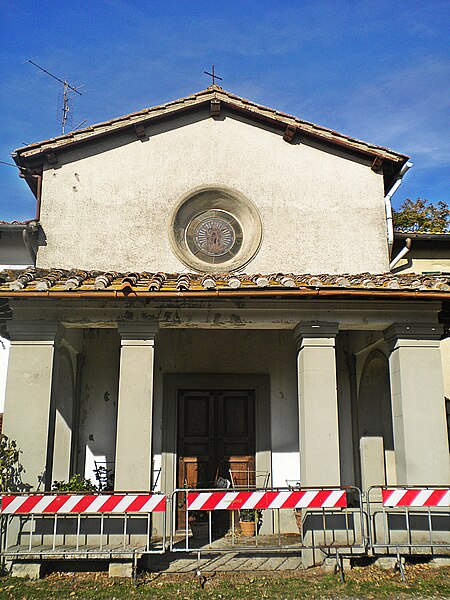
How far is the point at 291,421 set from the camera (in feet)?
32.7

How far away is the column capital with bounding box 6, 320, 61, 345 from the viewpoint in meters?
7.77

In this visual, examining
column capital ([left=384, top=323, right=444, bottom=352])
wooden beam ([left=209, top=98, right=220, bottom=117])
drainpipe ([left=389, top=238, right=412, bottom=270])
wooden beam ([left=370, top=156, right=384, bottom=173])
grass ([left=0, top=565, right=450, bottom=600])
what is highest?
wooden beam ([left=209, top=98, right=220, bottom=117])

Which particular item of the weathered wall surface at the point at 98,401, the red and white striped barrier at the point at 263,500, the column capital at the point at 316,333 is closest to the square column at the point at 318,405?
the column capital at the point at 316,333

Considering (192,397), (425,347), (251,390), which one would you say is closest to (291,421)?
(251,390)

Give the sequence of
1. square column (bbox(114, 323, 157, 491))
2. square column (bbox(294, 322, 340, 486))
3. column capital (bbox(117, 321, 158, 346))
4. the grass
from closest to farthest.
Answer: the grass < square column (bbox(114, 323, 157, 491)) < square column (bbox(294, 322, 340, 486)) < column capital (bbox(117, 321, 158, 346))

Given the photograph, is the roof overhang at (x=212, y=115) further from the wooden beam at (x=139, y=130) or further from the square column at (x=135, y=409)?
the square column at (x=135, y=409)

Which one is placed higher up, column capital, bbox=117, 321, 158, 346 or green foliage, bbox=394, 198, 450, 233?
green foliage, bbox=394, 198, 450, 233

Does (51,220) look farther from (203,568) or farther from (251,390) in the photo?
(203,568)

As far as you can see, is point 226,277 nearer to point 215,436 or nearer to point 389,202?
point 215,436

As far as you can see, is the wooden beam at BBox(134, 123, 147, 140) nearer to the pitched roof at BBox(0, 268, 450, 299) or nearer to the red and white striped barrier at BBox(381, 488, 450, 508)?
the pitched roof at BBox(0, 268, 450, 299)

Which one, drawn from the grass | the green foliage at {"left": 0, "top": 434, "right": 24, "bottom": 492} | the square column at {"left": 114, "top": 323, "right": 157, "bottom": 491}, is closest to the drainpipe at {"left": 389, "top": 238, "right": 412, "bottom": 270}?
the square column at {"left": 114, "top": 323, "right": 157, "bottom": 491}

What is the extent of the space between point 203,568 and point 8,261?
7.19 m

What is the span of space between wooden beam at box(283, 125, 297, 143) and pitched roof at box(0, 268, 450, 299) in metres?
3.80

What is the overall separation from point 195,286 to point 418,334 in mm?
3200
